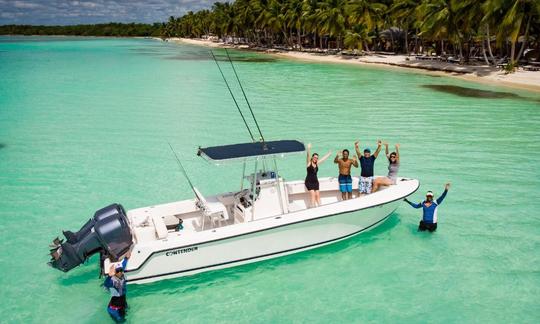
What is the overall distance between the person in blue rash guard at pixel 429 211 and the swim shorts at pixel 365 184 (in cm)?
86

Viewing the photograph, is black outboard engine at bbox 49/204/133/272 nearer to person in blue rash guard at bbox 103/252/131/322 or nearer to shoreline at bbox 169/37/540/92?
person in blue rash guard at bbox 103/252/131/322

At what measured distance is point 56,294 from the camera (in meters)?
7.52

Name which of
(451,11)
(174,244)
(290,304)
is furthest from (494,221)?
(451,11)

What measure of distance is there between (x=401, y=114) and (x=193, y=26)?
458ft

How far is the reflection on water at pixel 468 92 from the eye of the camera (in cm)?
2712

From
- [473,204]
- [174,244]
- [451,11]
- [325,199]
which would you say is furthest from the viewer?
[451,11]

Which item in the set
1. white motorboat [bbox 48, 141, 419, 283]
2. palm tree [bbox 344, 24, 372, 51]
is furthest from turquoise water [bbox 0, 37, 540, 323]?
palm tree [bbox 344, 24, 372, 51]

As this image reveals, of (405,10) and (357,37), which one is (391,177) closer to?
(405,10)

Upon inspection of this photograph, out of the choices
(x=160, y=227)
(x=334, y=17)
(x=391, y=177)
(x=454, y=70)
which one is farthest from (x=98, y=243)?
(x=334, y=17)

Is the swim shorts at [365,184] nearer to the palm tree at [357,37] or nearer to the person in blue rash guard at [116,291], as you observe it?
the person in blue rash guard at [116,291]

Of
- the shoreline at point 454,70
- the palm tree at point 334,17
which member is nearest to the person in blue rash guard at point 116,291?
the shoreline at point 454,70

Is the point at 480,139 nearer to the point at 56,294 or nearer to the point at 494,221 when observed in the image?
the point at 494,221

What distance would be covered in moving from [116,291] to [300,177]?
713 centimetres

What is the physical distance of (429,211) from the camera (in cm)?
921
